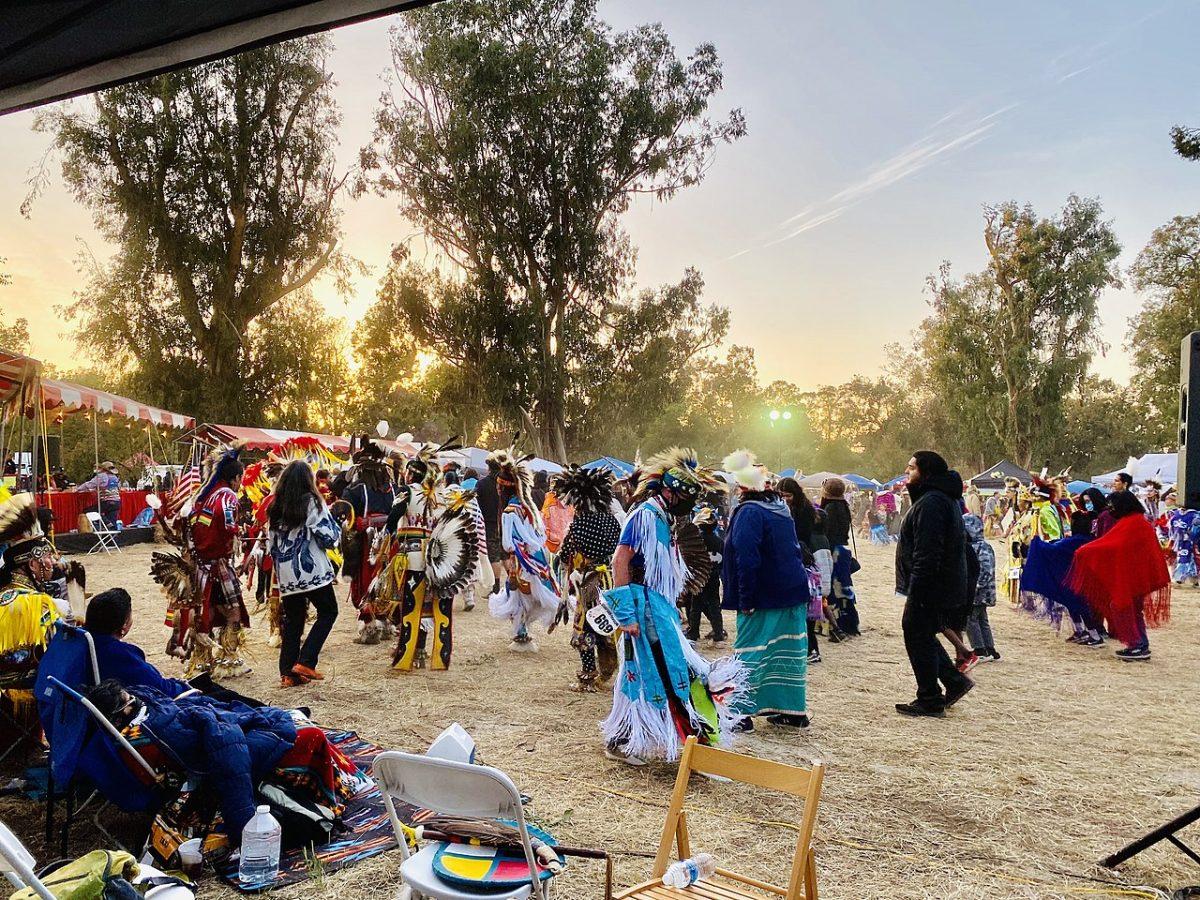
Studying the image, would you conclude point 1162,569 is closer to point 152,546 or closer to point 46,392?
point 46,392

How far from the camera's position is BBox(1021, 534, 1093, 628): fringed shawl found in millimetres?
8250

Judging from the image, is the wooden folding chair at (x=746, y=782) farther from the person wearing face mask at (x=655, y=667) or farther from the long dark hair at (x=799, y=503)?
the long dark hair at (x=799, y=503)

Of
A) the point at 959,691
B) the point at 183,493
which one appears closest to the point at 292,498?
the point at 183,493

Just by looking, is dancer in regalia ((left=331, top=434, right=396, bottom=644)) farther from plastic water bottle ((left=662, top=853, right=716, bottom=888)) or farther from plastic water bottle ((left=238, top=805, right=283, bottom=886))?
plastic water bottle ((left=662, top=853, right=716, bottom=888))

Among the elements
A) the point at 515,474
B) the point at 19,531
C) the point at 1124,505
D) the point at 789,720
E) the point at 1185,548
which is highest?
the point at 515,474

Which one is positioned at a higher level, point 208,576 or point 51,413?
point 51,413

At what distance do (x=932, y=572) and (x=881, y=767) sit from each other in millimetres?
1444

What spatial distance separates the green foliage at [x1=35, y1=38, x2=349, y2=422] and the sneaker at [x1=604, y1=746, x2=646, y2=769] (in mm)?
25048

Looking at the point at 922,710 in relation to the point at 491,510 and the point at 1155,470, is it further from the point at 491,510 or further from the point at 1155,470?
the point at 1155,470

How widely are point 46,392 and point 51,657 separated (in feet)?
28.1

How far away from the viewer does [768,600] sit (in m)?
5.22

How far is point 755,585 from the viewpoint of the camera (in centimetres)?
523

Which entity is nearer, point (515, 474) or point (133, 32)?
point (133, 32)

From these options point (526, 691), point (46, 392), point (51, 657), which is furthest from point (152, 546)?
point (51, 657)
